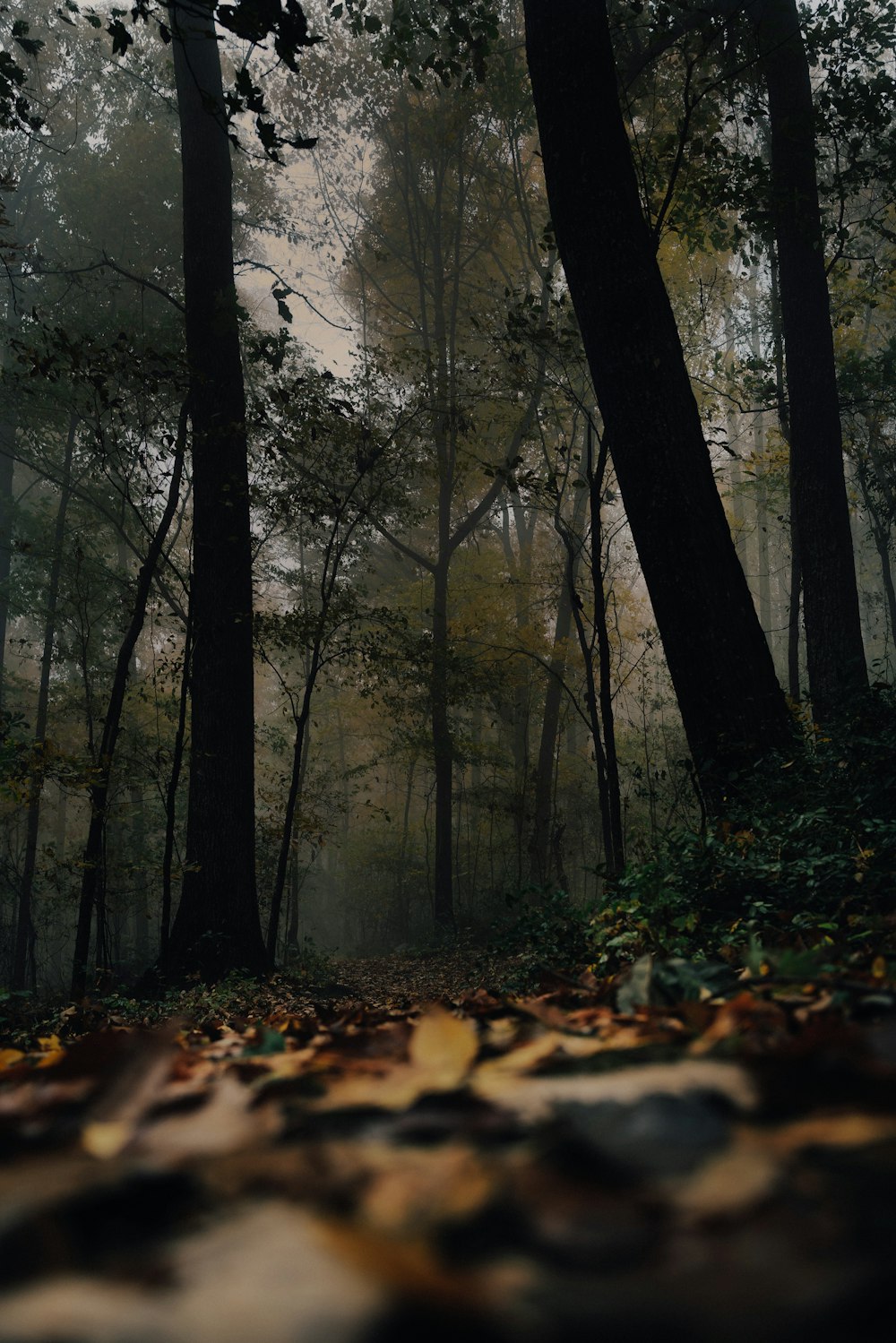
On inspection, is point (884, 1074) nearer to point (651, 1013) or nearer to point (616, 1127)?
point (616, 1127)

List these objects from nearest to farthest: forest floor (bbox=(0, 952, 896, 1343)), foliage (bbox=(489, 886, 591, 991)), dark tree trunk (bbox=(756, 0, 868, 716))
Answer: forest floor (bbox=(0, 952, 896, 1343)) < foliage (bbox=(489, 886, 591, 991)) < dark tree trunk (bbox=(756, 0, 868, 716))

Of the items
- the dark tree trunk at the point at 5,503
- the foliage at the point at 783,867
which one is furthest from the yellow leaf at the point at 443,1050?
the dark tree trunk at the point at 5,503

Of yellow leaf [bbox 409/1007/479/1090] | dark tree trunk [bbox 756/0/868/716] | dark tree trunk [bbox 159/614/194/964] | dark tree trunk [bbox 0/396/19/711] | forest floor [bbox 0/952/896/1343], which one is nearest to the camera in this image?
forest floor [bbox 0/952/896/1343]

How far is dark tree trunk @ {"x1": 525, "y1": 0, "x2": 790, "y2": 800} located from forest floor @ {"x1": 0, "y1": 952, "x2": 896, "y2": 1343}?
148 inches

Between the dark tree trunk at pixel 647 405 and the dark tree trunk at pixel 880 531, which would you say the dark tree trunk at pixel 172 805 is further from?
the dark tree trunk at pixel 880 531

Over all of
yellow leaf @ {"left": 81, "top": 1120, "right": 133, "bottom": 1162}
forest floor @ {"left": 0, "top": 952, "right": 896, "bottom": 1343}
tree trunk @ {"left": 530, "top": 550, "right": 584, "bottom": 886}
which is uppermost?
tree trunk @ {"left": 530, "top": 550, "right": 584, "bottom": 886}

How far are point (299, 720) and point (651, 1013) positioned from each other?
26.6 ft

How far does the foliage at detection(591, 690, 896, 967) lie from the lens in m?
2.99

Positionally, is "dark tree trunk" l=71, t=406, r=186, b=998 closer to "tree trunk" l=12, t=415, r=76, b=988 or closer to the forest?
the forest

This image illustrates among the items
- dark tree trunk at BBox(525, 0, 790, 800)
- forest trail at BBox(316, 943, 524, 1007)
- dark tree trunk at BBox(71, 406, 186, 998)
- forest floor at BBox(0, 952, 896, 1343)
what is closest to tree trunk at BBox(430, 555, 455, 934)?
forest trail at BBox(316, 943, 524, 1007)

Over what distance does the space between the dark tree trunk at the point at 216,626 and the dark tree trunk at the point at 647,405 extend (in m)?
4.12

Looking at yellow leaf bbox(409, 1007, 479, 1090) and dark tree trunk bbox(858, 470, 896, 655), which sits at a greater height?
dark tree trunk bbox(858, 470, 896, 655)

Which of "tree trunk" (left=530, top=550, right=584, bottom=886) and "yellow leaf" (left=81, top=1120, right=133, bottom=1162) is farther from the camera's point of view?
"tree trunk" (left=530, top=550, right=584, bottom=886)

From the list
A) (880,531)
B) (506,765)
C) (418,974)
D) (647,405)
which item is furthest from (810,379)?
(880,531)
